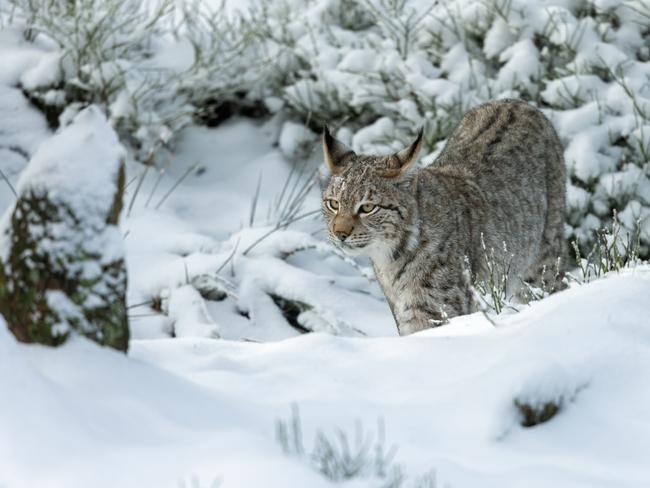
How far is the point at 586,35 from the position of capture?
7.60 meters

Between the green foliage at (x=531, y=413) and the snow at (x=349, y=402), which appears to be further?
the green foliage at (x=531, y=413)

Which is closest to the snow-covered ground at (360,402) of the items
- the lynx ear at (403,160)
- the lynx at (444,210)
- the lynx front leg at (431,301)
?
the lynx front leg at (431,301)

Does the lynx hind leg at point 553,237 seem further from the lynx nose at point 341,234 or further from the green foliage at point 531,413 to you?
the green foliage at point 531,413

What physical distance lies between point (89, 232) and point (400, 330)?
2495mm

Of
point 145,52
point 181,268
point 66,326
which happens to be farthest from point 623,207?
point 66,326

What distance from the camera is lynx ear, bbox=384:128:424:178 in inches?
209

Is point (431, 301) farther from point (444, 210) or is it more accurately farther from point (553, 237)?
point (553, 237)

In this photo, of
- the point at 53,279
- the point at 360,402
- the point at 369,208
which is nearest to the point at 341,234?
the point at 369,208

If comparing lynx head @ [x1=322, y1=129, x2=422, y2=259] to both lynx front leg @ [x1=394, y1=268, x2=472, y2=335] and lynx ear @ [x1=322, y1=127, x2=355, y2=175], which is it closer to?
lynx ear @ [x1=322, y1=127, x2=355, y2=175]

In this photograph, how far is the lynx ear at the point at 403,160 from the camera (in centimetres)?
530

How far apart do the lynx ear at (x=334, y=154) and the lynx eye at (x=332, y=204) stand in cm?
18

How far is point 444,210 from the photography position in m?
5.50

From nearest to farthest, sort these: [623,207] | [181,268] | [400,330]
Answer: [400,330] → [181,268] → [623,207]

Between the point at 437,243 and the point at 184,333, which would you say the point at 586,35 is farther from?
the point at 184,333
